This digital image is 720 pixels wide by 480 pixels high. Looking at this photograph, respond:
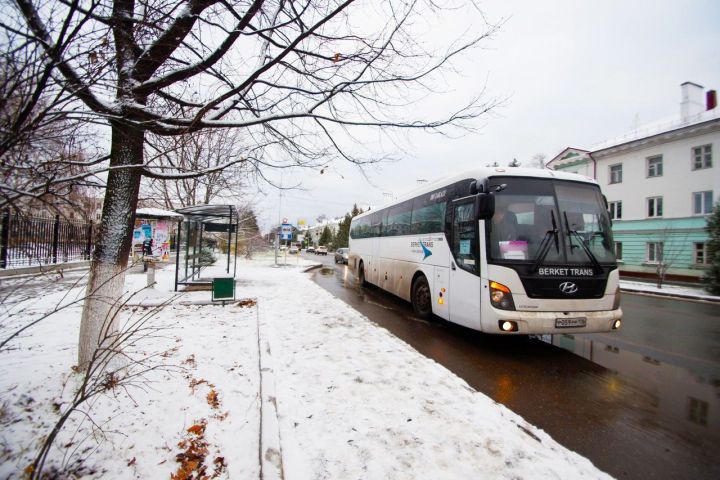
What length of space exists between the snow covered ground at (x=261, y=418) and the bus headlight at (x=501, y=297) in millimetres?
1329

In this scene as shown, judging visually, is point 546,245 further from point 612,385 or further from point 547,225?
point 612,385

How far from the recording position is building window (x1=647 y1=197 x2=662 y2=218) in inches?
848

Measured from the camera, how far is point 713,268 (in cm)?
1397

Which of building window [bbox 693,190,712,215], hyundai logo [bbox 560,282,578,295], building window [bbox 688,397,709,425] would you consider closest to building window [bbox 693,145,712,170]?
building window [bbox 693,190,712,215]

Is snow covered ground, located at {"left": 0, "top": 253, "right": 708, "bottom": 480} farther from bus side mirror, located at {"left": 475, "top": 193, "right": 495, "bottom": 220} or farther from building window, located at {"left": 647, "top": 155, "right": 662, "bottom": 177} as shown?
building window, located at {"left": 647, "top": 155, "right": 662, "bottom": 177}

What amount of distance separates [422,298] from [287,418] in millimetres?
5088

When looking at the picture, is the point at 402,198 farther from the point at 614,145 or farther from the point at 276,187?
the point at 614,145

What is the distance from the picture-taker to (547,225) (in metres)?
5.02

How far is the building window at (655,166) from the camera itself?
21.7m

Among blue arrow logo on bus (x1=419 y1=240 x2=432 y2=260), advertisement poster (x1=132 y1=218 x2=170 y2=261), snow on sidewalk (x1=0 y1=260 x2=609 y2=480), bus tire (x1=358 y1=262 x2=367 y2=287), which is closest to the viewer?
snow on sidewalk (x1=0 y1=260 x2=609 y2=480)

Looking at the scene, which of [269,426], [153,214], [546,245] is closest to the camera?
[269,426]

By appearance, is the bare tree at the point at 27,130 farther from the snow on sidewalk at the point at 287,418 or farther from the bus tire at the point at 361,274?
the bus tire at the point at 361,274

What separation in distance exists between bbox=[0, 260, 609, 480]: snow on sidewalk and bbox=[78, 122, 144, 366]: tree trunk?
0.56 m

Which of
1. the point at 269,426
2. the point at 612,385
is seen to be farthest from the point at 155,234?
the point at 612,385
